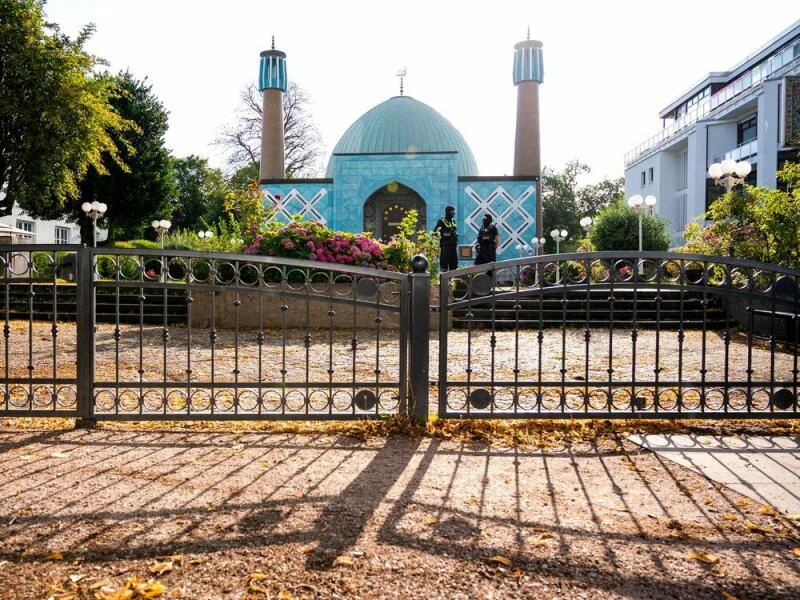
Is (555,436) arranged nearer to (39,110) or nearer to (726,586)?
(726,586)

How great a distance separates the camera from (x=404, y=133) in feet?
116

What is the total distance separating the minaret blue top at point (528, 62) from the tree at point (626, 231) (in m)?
9.30

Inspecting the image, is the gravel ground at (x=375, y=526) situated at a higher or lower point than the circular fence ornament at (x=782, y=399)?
lower

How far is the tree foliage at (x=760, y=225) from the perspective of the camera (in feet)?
35.1

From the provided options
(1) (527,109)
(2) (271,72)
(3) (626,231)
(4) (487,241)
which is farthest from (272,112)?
(4) (487,241)

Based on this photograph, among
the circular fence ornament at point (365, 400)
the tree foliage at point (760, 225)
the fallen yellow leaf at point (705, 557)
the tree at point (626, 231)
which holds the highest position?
the tree at point (626, 231)

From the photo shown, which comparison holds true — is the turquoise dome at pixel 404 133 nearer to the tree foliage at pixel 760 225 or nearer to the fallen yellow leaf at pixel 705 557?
the tree foliage at pixel 760 225

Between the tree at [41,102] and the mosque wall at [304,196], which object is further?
the mosque wall at [304,196]

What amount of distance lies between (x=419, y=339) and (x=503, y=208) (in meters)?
25.6

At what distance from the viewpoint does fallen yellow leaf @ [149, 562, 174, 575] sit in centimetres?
246

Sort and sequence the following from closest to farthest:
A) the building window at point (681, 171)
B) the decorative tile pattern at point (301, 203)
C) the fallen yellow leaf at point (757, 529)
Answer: the fallen yellow leaf at point (757, 529)
the decorative tile pattern at point (301, 203)
the building window at point (681, 171)

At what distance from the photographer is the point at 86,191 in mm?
33719

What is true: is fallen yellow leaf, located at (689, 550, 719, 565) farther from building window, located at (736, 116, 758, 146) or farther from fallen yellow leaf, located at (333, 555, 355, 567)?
building window, located at (736, 116, 758, 146)

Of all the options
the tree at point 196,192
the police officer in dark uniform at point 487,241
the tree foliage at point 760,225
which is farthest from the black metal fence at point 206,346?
the tree at point 196,192
